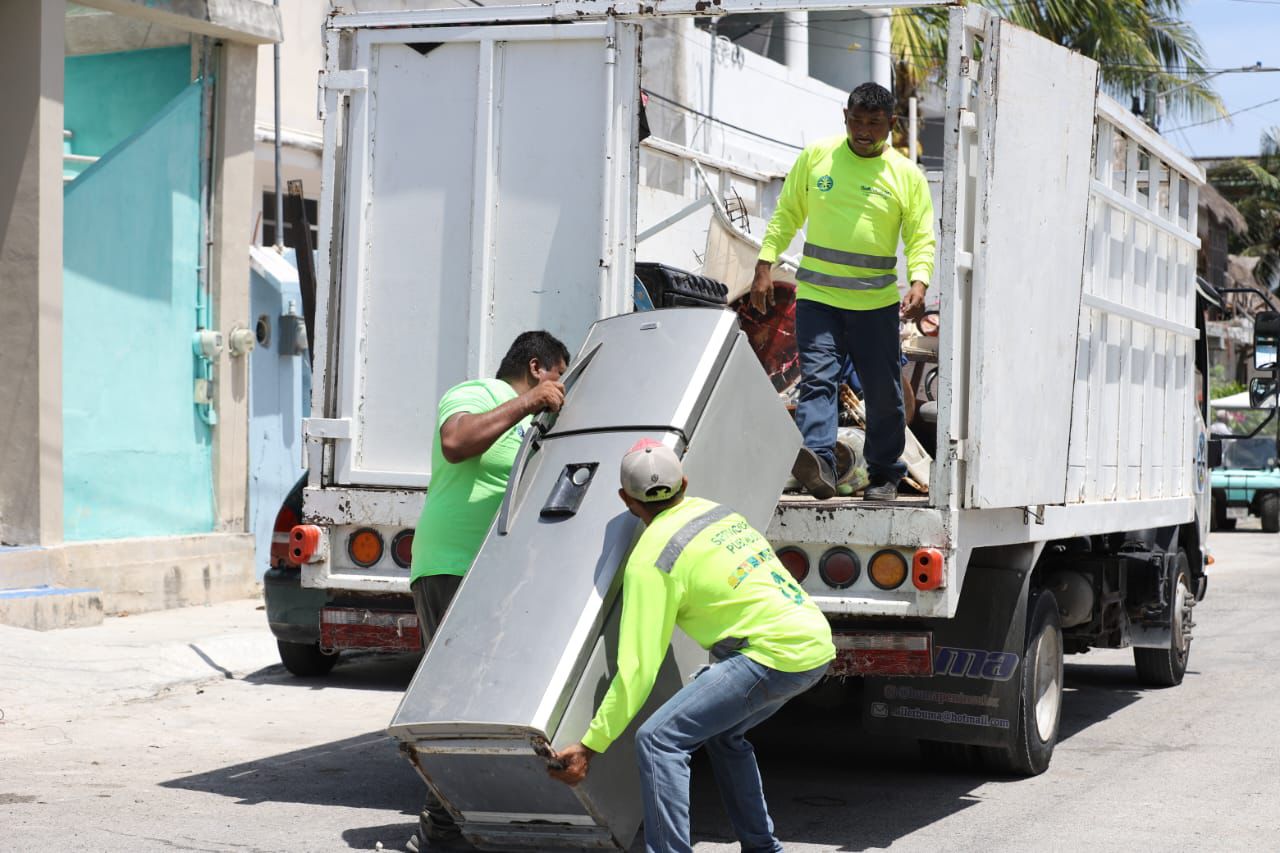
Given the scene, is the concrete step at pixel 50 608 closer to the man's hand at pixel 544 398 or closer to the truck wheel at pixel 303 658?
the truck wheel at pixel 303 658

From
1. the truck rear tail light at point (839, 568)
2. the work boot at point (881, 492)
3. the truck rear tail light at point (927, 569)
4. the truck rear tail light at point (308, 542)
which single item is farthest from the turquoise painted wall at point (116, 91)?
the truck rear tail light at point (927, 569)

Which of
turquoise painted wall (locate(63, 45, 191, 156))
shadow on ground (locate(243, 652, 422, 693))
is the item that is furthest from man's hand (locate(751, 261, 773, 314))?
turquoise painted wall (locate(63, 45, 191, 156))

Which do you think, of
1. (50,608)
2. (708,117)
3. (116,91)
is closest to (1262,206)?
(708,117)

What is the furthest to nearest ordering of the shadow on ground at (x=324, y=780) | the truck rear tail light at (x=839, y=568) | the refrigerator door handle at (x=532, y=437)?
1. the shadow on ground at (x=324, y=780)
2. the truck rear tail light at (x=839, y=568)
3. the refrigerator door handle at (x=532, y=437)

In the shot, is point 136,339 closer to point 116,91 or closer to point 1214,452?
point 116,91

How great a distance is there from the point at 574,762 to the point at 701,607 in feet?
1.85

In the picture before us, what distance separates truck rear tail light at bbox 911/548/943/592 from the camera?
5883 mm

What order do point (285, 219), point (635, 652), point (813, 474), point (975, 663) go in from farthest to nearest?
point (285, 219)
point (975, 663)
point (813, 474)
point (635, 652)

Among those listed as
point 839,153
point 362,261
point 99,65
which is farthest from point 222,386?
point 839,153

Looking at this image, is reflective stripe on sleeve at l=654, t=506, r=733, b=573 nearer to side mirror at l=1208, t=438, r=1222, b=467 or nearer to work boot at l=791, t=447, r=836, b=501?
work boot at l=791, t=447, r=836, b=501

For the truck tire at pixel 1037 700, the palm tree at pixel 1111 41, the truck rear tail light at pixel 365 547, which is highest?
the palm tree at pixel 1111 41

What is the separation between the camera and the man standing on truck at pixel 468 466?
5816 mm

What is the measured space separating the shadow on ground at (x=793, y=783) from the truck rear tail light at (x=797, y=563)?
93cm

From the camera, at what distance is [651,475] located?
4.95m
